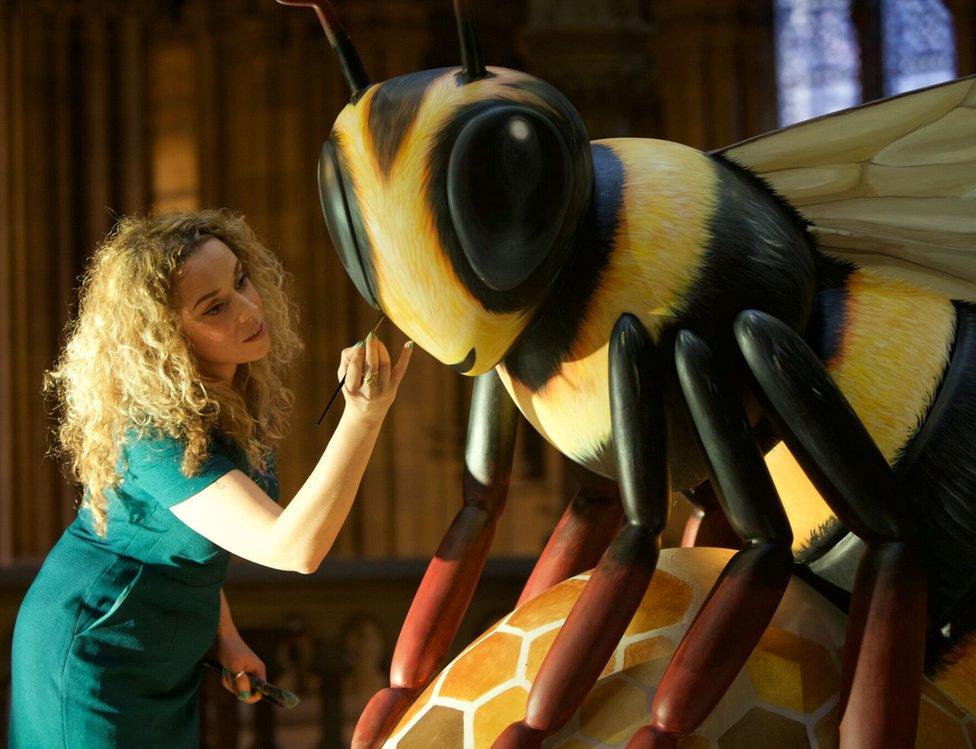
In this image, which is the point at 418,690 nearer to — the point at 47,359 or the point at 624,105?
the point at 624,105

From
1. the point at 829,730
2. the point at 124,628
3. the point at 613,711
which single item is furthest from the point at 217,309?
the point at 829,730

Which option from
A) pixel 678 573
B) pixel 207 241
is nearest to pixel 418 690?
pixel 678 573

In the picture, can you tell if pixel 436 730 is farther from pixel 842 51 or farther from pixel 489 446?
pixel 842 51

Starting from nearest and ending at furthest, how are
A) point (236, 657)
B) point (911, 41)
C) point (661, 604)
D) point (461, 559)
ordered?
1. point (661, 604)
2. point (461, 559)
3. point (236, 657)
4. point (911, 41)

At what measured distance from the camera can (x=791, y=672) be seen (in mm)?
918

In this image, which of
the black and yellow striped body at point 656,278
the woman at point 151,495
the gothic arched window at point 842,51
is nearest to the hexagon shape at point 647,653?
the black and yellow striped body at point 656,278

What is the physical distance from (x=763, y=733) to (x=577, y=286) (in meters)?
0.33

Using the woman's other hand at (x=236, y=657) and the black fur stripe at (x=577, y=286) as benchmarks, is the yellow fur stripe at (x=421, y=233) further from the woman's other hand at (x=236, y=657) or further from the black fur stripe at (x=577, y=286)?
the woman's other hand at (x=236, y=657)

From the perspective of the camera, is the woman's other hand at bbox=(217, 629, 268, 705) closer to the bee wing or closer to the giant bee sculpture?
the giant bee sculpture

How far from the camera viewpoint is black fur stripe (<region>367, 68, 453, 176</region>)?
892mm

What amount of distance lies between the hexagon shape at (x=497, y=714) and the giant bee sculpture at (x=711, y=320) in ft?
0.18

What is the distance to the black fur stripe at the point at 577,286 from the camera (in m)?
A: 0.93

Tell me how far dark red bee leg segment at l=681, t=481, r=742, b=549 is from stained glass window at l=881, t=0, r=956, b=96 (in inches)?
178

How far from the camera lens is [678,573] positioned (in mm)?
990
